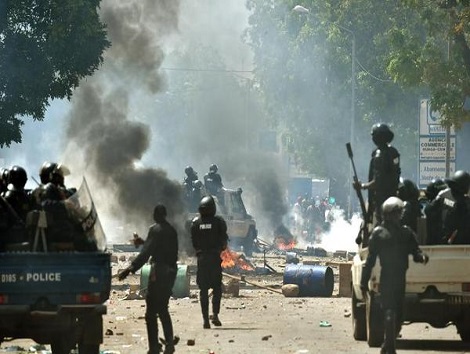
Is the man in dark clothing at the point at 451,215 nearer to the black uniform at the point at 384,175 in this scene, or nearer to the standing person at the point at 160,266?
the black uniform at the point at 384,175

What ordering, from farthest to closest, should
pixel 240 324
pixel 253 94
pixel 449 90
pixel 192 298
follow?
pixel 253 94, pixel 449 90, pixel 192 298, pixel 240 324

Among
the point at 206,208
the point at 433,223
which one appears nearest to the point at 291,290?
the point at 206,208

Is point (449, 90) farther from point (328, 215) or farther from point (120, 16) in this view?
point (328, 215)

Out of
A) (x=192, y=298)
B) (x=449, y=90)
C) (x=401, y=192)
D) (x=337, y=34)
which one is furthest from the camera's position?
(x=337, y=34)

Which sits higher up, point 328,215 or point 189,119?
point 189,119

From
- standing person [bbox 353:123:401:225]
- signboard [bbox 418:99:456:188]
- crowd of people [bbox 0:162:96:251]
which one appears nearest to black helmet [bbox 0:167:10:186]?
crowd of people [bbox 0:162:96:251]

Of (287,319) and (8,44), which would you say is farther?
(8,44)

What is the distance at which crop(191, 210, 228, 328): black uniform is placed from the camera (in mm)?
21797

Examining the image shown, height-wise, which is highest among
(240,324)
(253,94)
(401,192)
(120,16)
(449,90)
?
(253,94)

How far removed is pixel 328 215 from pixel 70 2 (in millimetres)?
40724

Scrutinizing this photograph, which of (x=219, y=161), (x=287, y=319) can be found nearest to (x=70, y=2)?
(x=287, y=319)

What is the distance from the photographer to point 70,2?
34.8 metres

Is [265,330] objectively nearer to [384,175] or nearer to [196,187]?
[384,175]

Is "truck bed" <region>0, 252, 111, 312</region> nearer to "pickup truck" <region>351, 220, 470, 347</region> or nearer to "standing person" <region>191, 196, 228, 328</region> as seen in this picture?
"pickup truck" <region>351, 220, 470, 347</region>
